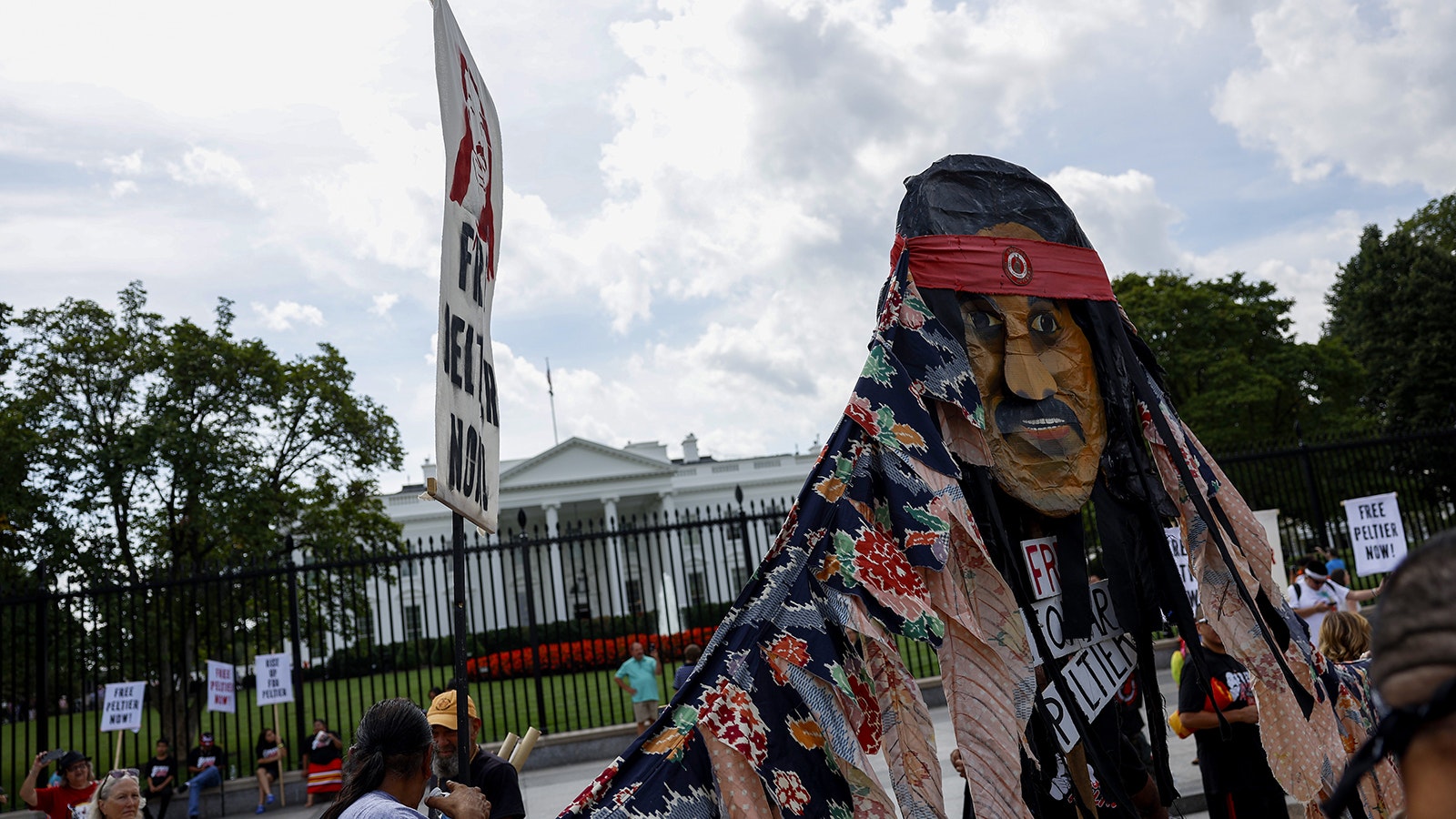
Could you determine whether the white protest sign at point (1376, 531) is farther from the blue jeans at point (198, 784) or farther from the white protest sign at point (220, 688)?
the blue jeans at point (198, 784)

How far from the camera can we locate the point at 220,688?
37.3 feet

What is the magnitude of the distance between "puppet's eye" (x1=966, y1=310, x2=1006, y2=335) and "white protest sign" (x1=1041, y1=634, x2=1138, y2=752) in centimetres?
93

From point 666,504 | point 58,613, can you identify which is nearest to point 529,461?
point 666,504

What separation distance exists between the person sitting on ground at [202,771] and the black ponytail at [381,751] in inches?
407

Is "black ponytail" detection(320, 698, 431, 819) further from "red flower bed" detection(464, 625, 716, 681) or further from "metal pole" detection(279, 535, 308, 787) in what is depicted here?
"metal pole" detection(279, 535, 308, 787)

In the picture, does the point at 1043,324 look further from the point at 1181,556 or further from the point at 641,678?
the point at 641,678

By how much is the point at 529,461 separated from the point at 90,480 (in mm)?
28439

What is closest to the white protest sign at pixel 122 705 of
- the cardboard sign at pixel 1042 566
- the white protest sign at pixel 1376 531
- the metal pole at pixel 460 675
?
the metal pole at pixel 460 675

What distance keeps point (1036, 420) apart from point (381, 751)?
1.92m

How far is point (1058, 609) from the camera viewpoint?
2.93 metres

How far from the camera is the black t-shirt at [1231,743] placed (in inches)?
171

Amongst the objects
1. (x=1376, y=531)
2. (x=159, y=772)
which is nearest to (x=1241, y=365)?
(x=1376, y=531)

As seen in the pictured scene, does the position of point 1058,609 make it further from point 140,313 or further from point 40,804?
point 140,313

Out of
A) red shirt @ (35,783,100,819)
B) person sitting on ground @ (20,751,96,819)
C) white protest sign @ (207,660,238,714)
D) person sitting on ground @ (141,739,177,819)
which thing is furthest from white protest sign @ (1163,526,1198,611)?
white protest sign @ (207,660,238,714)
